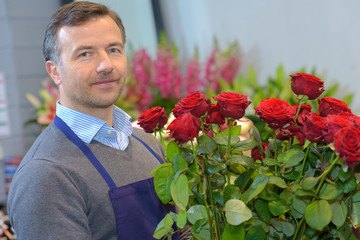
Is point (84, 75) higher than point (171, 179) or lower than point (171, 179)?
higher

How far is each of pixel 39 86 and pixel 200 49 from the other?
52.9 inches

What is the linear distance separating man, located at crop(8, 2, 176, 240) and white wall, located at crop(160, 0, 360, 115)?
1.10 m

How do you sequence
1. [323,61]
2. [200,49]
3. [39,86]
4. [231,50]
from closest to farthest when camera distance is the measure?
1. [323,61]
2. [231,50]
3. [200,49]
4. [39,86]

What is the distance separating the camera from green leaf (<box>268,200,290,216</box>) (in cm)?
74

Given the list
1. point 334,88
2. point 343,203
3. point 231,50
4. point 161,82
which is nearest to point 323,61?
point 334,88

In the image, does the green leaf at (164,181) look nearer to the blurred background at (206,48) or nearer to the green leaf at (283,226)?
the green leaf at (283,226)

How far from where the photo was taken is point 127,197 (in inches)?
42.7

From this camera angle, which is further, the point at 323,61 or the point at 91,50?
the point at 323,61

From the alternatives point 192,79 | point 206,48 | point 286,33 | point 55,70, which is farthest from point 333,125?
point 206,48

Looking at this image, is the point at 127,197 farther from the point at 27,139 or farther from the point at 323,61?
the point at 27,139

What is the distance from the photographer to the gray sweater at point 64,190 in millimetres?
924

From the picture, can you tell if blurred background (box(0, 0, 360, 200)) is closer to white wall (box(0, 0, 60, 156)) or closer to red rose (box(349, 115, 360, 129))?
white wall (box(0, 0, 60, 156))

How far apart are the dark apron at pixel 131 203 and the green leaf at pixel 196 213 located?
37 cm

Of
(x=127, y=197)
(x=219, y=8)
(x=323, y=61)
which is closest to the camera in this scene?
(x=127, y=197)
